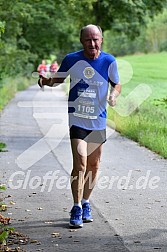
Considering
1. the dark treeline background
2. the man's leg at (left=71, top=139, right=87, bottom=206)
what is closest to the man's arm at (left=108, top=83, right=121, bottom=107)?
the man's leg at (left=71, top=139, right=87, bottom=206)

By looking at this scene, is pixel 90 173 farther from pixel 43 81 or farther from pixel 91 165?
pixel 43 81

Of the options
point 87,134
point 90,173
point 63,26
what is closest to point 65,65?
point 87,134

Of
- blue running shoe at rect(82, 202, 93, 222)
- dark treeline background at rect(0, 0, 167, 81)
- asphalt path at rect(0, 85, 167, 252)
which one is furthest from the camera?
dark treeline background at rect(0, 0, 167, 81)

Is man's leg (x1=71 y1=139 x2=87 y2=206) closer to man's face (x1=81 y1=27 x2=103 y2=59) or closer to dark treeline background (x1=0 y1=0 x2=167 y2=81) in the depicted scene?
man's face (x1=81 y1=27 x2=103 y2=59)

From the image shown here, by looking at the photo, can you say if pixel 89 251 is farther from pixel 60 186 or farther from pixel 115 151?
pixel 115 151

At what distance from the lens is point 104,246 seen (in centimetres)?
723

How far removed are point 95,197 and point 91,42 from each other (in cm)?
275

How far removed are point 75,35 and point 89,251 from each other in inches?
2541

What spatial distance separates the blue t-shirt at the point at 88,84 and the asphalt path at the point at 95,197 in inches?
45.8

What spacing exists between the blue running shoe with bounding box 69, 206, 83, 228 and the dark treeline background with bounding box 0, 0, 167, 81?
217 cm

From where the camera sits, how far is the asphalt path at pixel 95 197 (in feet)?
24.7

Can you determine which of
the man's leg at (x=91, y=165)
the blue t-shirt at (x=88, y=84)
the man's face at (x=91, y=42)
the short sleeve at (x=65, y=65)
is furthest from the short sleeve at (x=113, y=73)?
the man's leg at (x=91, y=165)

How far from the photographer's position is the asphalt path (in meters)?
7.53

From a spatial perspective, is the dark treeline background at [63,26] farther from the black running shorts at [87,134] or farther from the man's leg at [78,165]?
the man's leg at [78,165]
